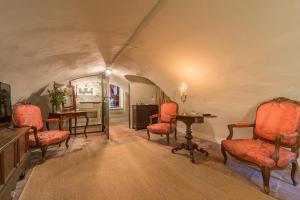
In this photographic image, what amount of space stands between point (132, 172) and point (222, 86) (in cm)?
224

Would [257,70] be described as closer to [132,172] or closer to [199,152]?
[199,152]

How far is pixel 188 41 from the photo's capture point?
2918 millimetres

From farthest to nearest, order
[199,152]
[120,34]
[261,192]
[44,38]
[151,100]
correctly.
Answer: [151,100] < [199,152] < [120,34] < [44,38] < [261,192]

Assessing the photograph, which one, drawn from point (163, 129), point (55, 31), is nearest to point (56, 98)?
point (55, 31)

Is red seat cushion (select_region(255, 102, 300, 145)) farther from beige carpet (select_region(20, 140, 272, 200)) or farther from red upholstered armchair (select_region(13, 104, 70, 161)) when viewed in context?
red upholstered armchair (select_region(13, 104, 70, 161))

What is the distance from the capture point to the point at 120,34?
3195 mm

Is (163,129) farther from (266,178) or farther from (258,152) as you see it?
(266,178)

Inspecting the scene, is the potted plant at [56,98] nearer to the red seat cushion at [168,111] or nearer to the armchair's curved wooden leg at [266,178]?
the red seat cushion at [168,111]

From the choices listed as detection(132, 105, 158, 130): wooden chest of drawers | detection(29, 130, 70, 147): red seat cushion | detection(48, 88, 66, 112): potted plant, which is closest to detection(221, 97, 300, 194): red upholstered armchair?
detection(29, 130, 70, 147): red seat cushion

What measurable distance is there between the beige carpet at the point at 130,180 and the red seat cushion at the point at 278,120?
88 centimetres

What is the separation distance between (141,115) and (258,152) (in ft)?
14.6

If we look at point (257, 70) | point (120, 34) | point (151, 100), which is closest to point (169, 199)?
point (257, 70)

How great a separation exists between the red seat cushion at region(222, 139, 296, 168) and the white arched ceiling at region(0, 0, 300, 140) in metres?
0.82

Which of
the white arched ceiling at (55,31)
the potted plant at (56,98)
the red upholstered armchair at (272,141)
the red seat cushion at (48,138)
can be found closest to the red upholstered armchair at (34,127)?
the red seat cushion at (48,138)
